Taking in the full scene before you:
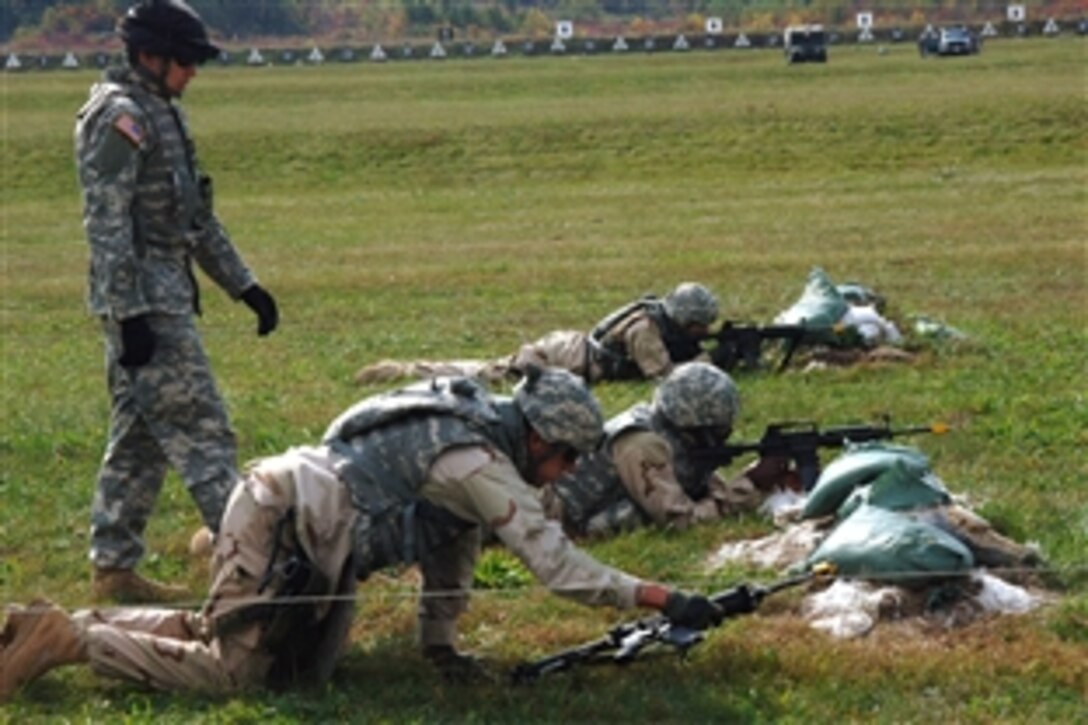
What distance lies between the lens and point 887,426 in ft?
34.6

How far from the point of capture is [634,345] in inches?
572

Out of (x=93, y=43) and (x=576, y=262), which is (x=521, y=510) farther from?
(x=93, y=43)

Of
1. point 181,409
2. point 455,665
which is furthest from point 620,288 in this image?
point 455,665

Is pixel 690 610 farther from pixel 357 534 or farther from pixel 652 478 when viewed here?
pixel 652 478

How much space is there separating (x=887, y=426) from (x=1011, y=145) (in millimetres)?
30983

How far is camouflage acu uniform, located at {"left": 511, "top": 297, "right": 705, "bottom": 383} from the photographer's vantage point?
47.4 feet

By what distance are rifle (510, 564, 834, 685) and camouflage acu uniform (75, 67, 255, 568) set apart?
1.80 meters

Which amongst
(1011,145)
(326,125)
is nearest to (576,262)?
(1011,145)

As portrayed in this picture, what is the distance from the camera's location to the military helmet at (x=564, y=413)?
7098mm

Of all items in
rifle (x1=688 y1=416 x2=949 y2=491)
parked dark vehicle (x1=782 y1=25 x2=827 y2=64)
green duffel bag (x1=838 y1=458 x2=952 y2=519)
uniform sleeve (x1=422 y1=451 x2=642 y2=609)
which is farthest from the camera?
parked dark vehicle (x1=782 y1=25 x2=827 y2=64)

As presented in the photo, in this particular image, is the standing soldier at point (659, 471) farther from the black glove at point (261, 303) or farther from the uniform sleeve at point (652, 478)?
the black glove at point (261, 303)

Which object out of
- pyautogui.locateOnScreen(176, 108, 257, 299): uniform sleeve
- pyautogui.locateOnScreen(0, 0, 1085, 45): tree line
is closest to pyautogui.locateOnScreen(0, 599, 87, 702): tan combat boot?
pyautogui.locateOnScreen(176, 108, 257, 299): uniform sleeve

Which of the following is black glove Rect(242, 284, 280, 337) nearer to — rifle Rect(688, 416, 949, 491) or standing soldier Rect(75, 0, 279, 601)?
standing soldier Rect(75, 0, 279, 601)

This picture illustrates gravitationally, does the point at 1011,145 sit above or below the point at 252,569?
below
